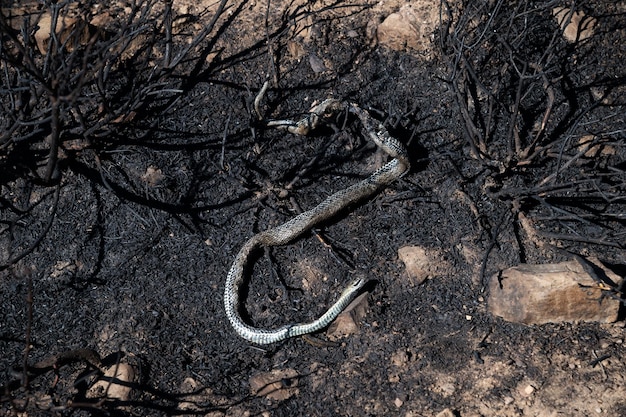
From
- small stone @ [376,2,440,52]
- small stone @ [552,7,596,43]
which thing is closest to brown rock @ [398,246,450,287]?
small stone @ [376,2,440,52]

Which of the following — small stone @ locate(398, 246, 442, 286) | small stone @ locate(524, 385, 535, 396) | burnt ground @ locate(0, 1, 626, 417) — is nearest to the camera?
small stone @ locate(524, 385, 535, 396)

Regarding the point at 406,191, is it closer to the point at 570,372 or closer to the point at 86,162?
the point at 570,372

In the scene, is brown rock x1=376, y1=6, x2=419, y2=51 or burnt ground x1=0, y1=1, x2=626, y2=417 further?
brown rock x1=376, y1=6, x2=419, y2=51

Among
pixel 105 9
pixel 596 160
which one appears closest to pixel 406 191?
pixel 596 160

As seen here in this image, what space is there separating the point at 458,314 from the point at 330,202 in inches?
46.0

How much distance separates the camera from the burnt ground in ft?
14.5

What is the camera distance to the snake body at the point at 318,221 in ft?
15.2

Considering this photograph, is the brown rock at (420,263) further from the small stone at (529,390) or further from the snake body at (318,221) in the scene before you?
the small stone at (529,390)

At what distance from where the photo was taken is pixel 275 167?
17.5ft

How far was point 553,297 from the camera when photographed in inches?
177

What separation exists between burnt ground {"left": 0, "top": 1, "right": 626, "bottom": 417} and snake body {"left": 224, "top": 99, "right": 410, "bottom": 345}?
0.09 meters

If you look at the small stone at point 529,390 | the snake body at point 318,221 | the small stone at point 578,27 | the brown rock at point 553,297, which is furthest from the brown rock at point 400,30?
the small stone at point 529,390

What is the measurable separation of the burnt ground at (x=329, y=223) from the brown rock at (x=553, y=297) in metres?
0.10

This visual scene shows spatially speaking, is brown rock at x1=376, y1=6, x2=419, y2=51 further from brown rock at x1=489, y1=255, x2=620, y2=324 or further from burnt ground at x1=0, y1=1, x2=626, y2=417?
brown rock at x1=489, y1=255, x2=620, y2=324
